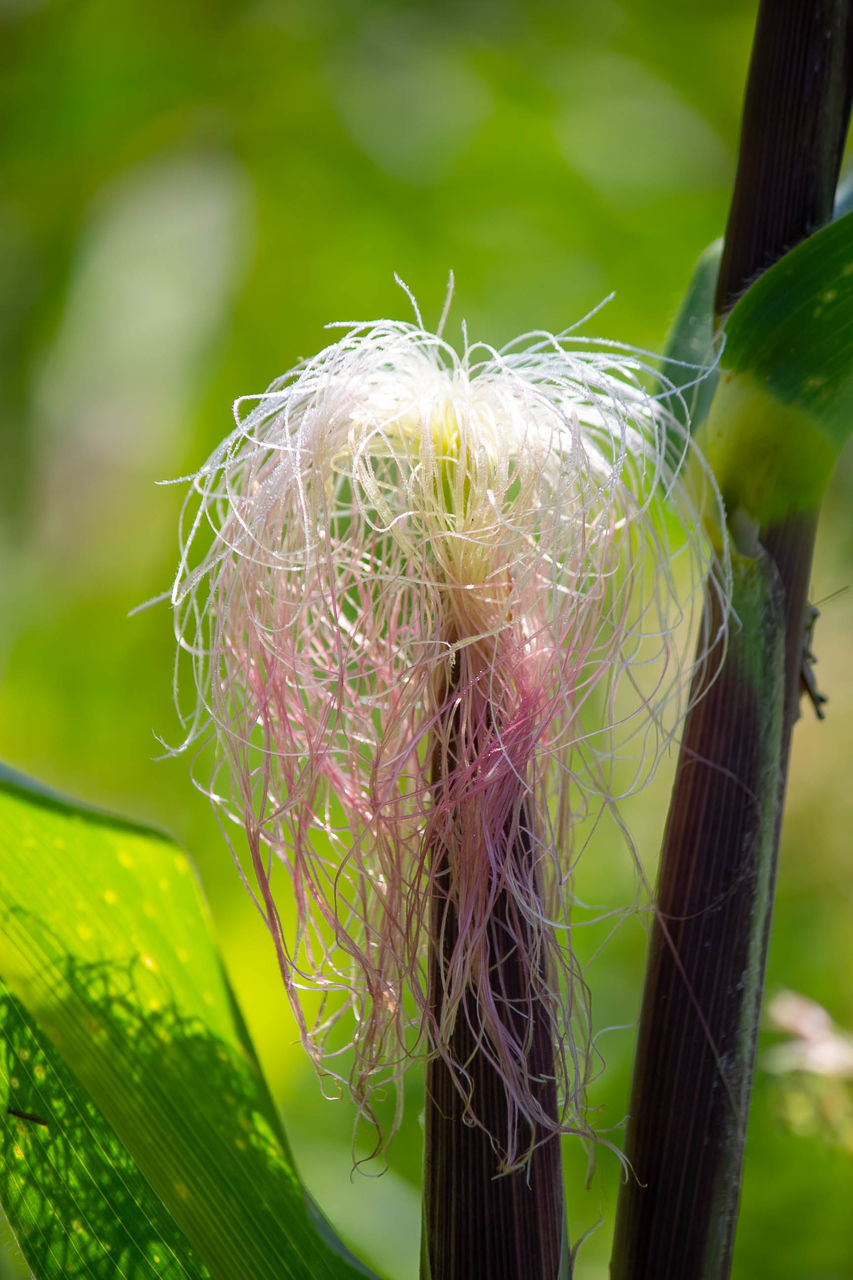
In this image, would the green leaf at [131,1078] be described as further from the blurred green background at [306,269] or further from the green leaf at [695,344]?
the blurred green background at [306,269]

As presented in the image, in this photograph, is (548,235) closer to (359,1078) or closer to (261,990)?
(261,990)

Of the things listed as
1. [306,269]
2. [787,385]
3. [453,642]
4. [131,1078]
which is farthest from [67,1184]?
[306,269]

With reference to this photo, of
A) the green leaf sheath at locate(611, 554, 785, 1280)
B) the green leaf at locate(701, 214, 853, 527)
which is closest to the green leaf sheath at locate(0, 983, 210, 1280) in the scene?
the green leaf sheath at locate(611, 554, 785, 1280)

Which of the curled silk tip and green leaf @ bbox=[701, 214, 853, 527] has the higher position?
green leaf @ bbox=[701, 214, 853, 527]

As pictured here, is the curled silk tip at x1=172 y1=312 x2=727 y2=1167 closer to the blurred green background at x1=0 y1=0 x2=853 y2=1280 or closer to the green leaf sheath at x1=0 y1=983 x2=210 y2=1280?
the green leaf sheath at x1=0 y1=983 x2=210 y2=1280

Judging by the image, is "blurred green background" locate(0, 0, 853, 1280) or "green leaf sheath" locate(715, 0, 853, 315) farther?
"blurred green background" locate(0, 0, 853, 1280)

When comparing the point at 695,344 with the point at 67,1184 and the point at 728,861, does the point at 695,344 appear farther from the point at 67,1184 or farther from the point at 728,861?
the point at 67,1184

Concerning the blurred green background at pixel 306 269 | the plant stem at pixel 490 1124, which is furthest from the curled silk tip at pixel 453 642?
the blurred green background at pixel 306 269
